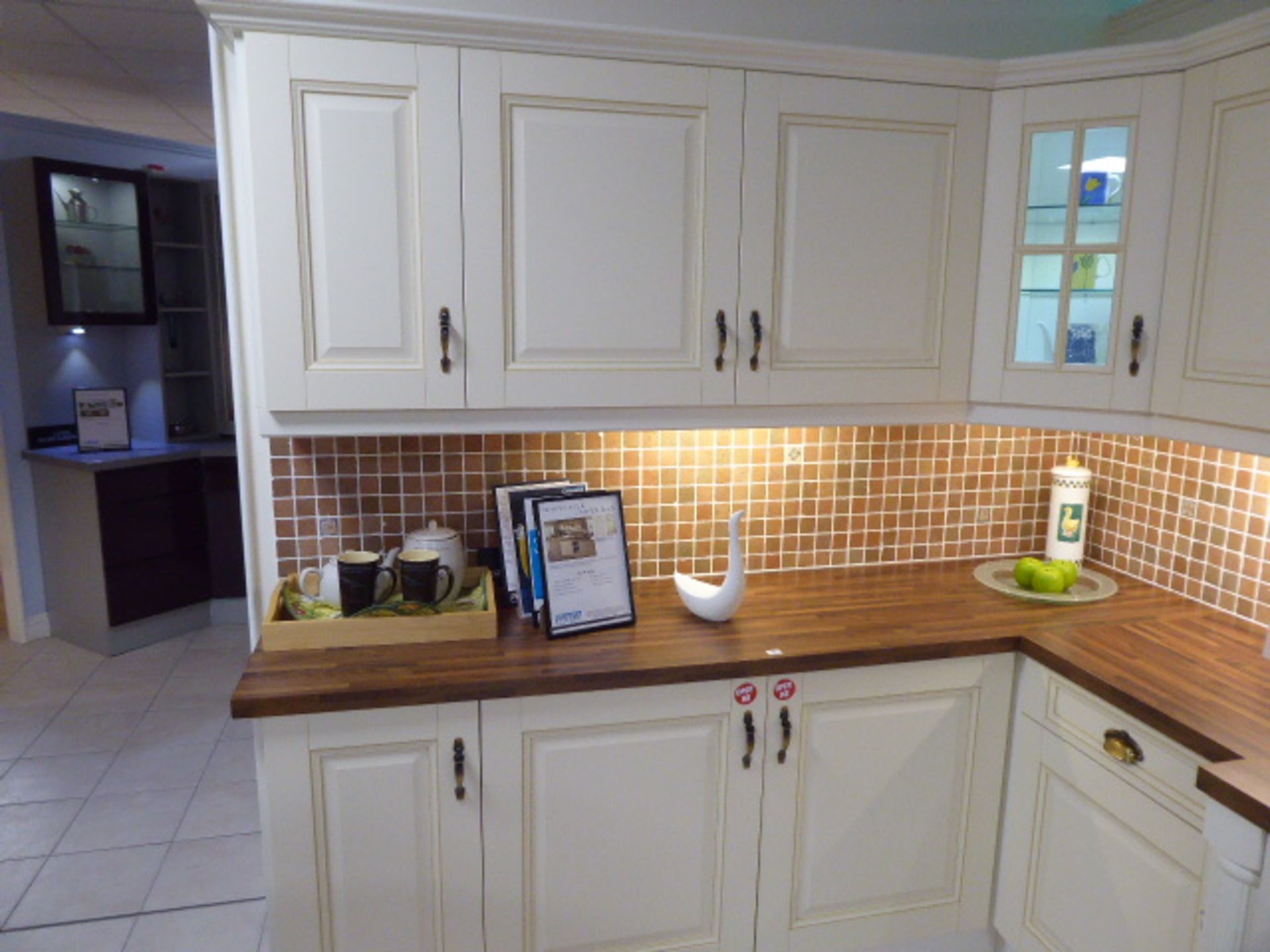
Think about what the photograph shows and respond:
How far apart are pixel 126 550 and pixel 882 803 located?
3673 mm

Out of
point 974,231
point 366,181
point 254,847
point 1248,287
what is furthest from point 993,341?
point 254,847

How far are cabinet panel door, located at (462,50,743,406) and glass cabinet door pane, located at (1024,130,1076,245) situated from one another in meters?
0.70

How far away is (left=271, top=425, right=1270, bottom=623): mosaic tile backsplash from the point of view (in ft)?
7.03

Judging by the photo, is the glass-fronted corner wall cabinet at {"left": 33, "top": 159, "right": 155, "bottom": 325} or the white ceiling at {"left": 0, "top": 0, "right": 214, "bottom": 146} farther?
the glass-fronted corner wall cabinet at {"left": 33, "top": 159, "right": 155, "bottom": 325}

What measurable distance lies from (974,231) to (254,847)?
267 cm

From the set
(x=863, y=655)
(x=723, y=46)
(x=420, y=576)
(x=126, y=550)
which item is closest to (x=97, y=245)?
(x=126, y=550)

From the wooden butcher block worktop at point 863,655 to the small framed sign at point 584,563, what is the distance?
0.04 meters

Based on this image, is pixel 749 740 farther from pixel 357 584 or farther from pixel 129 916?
pixel 129 916

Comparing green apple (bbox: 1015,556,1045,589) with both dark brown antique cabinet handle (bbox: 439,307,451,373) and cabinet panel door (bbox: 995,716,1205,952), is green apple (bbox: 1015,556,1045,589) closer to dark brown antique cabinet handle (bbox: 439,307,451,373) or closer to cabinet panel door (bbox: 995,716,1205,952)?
cabinet panel door (bbox: 995,716,1205,952)

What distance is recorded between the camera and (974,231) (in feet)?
7.00

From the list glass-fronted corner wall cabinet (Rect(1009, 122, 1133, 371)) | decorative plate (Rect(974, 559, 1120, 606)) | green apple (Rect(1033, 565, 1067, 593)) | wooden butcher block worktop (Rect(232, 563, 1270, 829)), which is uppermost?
glass-fronted corner wall cabinet (Rect(1009, 122, 1133, 371))

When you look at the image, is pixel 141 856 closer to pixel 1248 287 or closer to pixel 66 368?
pixel 66 368

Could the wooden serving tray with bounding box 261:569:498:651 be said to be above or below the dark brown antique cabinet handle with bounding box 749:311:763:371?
below

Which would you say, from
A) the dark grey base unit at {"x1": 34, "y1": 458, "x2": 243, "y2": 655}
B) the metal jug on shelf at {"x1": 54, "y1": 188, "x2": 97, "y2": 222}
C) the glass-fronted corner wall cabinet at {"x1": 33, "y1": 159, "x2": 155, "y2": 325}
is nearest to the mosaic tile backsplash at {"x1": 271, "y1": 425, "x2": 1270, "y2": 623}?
the dark grey base unit at {"x1": 34, "y1": 458, "x2": 243, "y2": 655}
